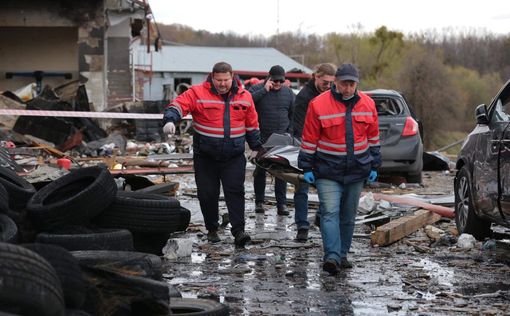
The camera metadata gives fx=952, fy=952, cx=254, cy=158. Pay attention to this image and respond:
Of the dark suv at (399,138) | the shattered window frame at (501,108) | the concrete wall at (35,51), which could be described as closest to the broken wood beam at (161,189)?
the shattered window frame at (501,108)

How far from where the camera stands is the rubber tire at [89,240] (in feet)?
23.2

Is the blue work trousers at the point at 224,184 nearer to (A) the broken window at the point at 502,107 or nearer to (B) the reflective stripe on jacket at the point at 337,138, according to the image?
(B) the reflective stripe on jacket at the point at 337,138

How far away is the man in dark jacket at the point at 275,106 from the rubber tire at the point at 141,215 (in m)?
3.55

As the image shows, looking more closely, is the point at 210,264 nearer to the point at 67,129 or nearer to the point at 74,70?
the point at 67,129

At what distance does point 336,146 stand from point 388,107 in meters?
9.10

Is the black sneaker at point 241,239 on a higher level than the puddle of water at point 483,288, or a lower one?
lower

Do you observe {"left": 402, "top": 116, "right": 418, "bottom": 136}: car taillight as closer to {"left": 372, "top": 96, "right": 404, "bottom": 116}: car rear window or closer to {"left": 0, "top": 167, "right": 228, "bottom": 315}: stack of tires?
{"left": 372, "top": 96, "right": 404, "bottom": 116}: car rear window

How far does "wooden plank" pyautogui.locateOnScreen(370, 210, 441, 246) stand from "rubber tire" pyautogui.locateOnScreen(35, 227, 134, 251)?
10.5 ft

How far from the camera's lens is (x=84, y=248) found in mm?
7078

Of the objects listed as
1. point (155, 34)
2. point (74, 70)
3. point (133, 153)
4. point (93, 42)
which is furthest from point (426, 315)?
point (155, 34)

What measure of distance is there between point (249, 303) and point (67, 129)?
14436 mm

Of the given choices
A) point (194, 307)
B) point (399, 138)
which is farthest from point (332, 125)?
point (399, 138)

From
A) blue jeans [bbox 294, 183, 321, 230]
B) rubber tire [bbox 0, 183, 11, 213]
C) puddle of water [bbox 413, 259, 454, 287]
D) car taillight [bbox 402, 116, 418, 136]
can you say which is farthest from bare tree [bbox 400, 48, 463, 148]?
rubber tire [bbox 0, 183, 11, 213]

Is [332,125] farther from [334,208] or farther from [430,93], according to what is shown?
[430,93]
